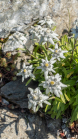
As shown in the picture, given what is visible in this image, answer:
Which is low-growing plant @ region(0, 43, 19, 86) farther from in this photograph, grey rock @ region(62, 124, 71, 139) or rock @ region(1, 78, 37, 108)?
grey rock @ region(62, 124, 71, 139)

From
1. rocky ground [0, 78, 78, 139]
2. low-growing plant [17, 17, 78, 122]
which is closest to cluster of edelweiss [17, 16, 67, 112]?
low-growing plant [17, 17, 78, 122]

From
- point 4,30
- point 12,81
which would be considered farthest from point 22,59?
point 4,30

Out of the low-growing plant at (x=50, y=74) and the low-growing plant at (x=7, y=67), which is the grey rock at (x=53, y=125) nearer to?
the low-growing plant at (x=50, y=74)

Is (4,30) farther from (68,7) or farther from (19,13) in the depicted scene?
(68,7)

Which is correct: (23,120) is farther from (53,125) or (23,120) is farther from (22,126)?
(53,125)

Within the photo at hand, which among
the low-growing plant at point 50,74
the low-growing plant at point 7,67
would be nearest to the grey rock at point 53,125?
the low-growing plant at point 50,74

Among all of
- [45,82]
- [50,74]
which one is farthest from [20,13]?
[45,82]
